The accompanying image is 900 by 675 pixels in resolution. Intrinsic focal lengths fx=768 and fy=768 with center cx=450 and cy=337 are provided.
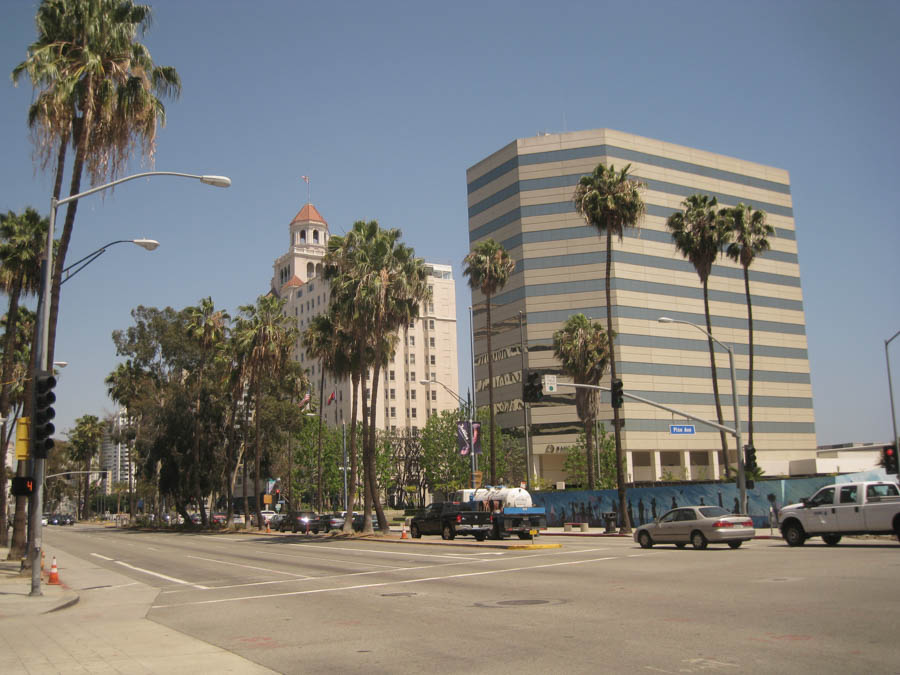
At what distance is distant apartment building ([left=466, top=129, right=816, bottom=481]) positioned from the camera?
8581 cm

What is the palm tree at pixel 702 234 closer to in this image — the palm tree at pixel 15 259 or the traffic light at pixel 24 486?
the palm tree at pixel 15 259

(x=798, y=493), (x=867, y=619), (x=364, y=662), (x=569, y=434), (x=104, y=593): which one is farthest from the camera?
(x=569, y=434)

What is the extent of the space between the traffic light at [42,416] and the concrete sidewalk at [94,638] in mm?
3286

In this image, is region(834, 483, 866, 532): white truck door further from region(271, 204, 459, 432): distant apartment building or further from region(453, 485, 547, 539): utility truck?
region(271, 204, 459, 432): distant apartment building

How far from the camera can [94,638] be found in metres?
11.7

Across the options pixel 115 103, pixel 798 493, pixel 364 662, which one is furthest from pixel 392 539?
pixel 364 662

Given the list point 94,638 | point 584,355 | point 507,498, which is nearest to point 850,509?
point 507,498

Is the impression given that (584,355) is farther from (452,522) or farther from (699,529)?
(699,529)

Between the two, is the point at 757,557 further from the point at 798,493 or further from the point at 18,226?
the point at 18,226

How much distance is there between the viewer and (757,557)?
2131 cm

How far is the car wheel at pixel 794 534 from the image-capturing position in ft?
80.0

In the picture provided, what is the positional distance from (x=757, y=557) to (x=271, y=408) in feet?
182

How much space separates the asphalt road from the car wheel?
851mm

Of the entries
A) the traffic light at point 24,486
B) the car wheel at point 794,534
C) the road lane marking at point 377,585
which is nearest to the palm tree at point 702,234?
the car wheel at point 794,534
